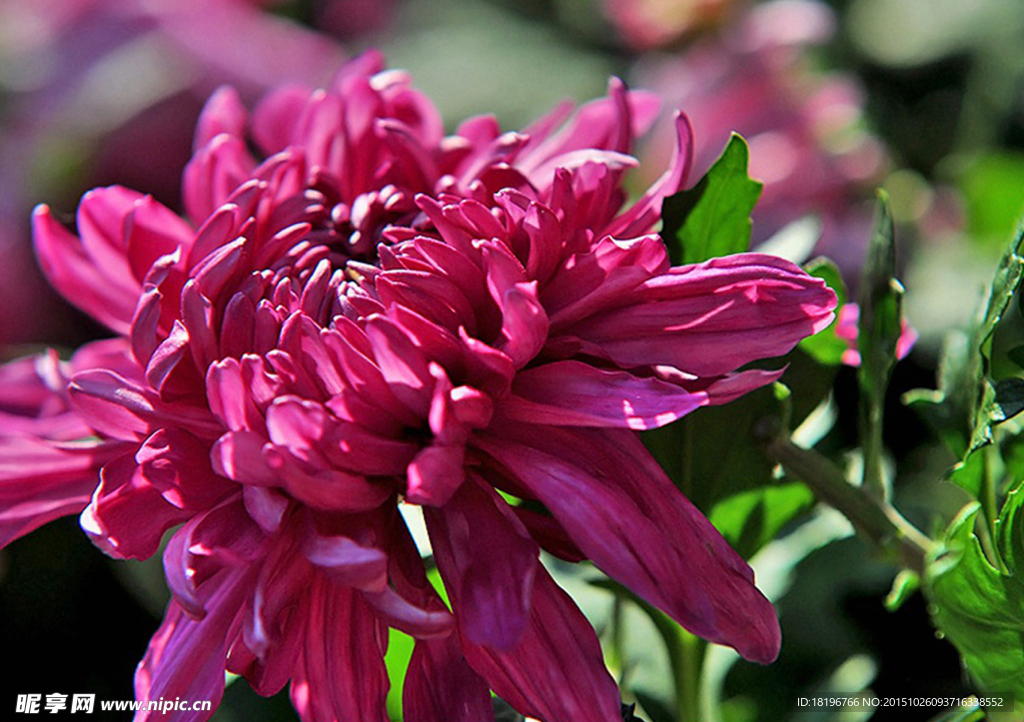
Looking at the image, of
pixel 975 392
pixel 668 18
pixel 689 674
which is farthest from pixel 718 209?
pixel 668 18

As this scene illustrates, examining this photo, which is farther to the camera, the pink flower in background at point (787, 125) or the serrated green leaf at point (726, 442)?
the pink flower in background at point (787, 125)

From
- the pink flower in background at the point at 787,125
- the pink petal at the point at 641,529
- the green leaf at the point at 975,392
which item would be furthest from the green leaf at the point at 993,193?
the pink petal at the point at 641,529

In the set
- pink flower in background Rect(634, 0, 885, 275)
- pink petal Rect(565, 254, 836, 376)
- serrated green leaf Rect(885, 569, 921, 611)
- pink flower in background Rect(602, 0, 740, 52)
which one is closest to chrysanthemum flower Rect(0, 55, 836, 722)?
pink petal Rect(565, 254, 836, 376)

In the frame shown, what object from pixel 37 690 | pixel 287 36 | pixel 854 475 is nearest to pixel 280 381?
pixel 854 475

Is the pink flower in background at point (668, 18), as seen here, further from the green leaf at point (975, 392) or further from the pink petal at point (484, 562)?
the pink petal at point (484, 562)

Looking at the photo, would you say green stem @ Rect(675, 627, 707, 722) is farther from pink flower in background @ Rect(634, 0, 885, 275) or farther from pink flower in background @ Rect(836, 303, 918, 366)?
pink flower in background @ Rect(634, 0, 885, 275)
